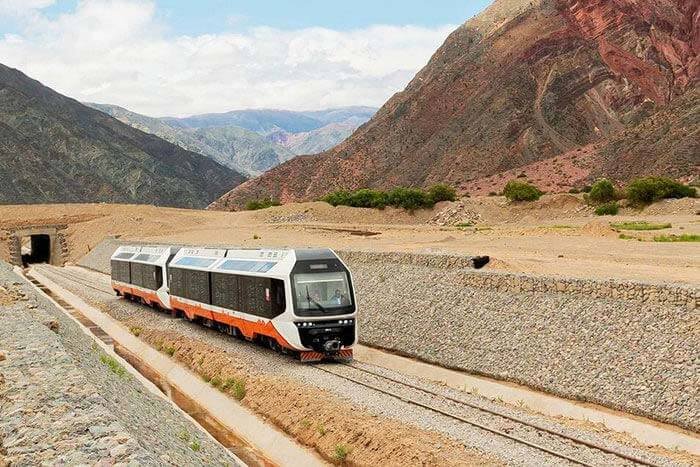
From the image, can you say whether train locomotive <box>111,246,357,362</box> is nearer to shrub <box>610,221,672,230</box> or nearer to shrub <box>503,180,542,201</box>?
shrub <box>610,221,672,230</box>

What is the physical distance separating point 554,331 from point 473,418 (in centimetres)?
631

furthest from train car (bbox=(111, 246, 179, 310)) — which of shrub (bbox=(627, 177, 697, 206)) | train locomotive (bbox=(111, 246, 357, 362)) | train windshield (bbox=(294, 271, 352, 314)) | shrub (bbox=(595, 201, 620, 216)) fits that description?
shrub (bbox=(627, 177, 697, 206))

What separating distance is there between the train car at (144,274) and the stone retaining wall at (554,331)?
36.9ft

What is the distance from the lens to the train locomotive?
22.7 m

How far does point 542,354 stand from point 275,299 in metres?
8.34

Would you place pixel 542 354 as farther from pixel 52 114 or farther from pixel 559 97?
pixel 52 114

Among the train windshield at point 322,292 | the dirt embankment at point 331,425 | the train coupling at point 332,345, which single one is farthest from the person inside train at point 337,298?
the dirt embankment at point 331,425

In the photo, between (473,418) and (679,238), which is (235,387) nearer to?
(473,418)

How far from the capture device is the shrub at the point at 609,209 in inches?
2512

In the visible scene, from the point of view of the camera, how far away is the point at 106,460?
857 centimetres

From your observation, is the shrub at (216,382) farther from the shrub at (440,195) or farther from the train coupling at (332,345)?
the shrub at (440,195)

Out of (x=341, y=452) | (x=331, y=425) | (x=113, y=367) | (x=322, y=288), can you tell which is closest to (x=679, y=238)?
(x=322, y=288)

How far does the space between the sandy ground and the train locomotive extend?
8.69 meters

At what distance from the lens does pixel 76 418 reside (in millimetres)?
10266
